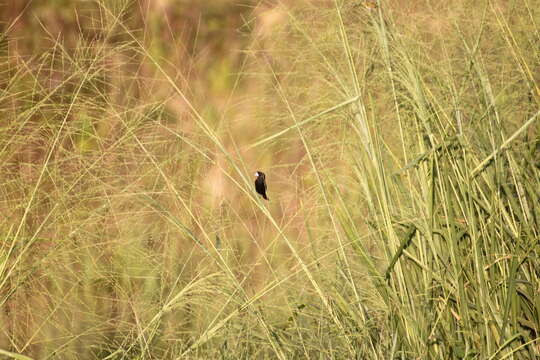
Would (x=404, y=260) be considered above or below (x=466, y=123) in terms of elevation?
below

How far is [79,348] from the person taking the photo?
1987 mm

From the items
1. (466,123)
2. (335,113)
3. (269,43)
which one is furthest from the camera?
(269,43)

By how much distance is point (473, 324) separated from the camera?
4.64ft

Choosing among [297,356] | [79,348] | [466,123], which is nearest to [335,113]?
[466,123]

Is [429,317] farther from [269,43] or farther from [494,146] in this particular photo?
[269,43]

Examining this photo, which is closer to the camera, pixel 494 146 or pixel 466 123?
pixel 494 146

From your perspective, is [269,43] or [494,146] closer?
[494,146]

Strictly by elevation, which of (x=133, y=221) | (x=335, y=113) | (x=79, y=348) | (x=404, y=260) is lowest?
(x=79, y=348)

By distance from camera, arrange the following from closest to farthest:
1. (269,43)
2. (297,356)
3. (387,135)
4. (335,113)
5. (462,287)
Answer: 1. (462,287)
2. (297,356)
3. (335,113)
4. (387,135)
5. (269,43)

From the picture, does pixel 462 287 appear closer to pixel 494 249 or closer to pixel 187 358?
pixel 494 249

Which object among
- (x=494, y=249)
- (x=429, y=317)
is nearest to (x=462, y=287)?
(x=429, y=317)

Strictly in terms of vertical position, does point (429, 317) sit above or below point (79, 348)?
above

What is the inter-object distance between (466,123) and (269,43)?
680 mm

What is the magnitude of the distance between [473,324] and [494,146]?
0.92 feet
